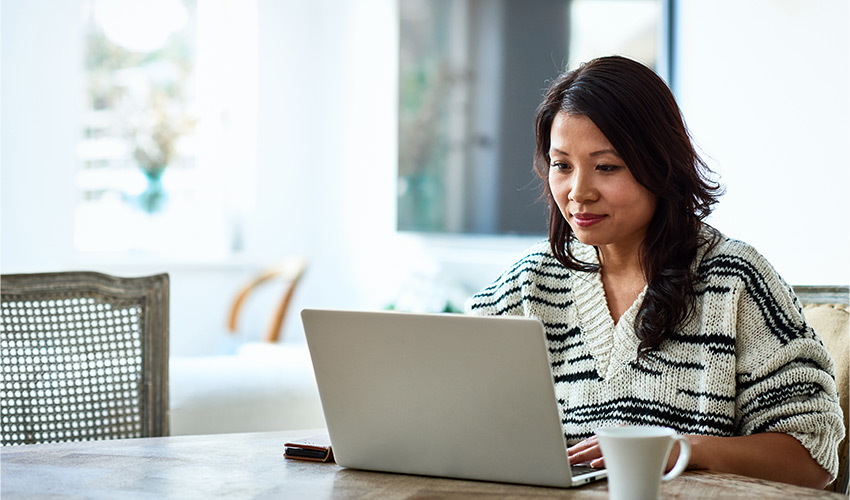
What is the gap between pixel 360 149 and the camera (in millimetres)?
4762

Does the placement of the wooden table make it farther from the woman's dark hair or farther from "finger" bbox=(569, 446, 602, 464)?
the woman's dark hair

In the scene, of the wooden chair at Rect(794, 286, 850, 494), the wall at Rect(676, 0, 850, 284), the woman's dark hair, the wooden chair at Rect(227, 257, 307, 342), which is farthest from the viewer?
the wooden chair at Rect(227, 257, 307, 342)

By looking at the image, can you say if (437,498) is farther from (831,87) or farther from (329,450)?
(831,87)

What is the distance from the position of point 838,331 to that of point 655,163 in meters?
0.43

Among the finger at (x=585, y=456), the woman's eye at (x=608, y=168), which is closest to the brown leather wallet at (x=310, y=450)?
the finger at (x=585, y=456)

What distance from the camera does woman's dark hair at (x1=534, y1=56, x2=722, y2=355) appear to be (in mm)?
1399

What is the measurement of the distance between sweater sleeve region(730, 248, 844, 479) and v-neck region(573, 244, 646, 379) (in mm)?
155

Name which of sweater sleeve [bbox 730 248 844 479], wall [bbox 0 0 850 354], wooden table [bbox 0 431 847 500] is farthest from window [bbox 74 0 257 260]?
sweater sleeve [bbox 730 248 844 479]

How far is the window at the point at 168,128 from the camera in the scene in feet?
16.0

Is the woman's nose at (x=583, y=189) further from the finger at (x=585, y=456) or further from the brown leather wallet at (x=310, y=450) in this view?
the brown leather wallet at (x=310, y=450)

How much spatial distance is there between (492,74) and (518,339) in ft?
8.48

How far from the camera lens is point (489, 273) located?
360cm

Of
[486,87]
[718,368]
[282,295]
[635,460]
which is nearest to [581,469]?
[635,460]

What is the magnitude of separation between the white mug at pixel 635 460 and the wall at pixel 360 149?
4.05 ft
